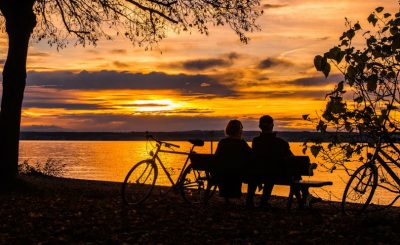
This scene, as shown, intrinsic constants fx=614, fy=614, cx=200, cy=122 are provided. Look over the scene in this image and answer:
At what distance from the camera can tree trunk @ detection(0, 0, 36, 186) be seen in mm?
15641

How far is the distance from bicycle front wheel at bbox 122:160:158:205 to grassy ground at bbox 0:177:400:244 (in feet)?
0.92

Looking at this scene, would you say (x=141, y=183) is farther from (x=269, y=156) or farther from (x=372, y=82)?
(x=372, y=82)

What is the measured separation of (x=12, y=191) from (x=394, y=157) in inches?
368

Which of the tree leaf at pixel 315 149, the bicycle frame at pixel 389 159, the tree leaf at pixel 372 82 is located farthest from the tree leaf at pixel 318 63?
the bicycle frame at pixel 389 159

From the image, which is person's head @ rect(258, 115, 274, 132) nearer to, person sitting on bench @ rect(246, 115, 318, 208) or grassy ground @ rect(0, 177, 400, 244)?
person sitting on bench @ rect(246, 115, 318, 208)

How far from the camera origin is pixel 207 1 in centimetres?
1734

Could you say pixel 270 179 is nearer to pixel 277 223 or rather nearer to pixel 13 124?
pixel 277 223

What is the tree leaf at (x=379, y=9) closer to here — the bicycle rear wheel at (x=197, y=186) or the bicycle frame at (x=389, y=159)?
the bicycle frame at (x=389, y=159)

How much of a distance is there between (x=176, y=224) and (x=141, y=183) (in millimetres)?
2773

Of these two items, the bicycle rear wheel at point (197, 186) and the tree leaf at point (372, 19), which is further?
the bicycle rear wheel at point (197, 186)

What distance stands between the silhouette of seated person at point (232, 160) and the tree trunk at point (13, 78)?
6.19 meters

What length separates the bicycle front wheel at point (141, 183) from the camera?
12.7 meters

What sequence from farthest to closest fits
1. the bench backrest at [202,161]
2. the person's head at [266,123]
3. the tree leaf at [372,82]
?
the bench backrest at [202,161] → the person's head at [266,123] → the tree leaf at [372,82]

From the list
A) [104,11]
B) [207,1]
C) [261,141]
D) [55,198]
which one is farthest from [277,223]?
[104,11]
